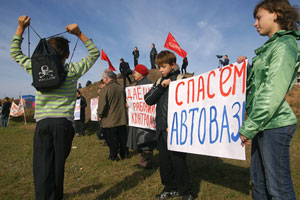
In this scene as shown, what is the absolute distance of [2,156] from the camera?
18.7 ft

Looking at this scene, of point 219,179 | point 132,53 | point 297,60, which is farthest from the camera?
point 132,53

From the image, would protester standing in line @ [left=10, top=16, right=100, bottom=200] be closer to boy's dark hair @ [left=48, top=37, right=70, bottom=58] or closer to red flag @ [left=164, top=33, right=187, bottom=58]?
boy's dark hair @ [left=48, top=37, right=70, bottom=58]

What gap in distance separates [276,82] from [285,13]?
1.95 ft

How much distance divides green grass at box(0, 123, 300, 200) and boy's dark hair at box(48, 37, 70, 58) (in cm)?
217

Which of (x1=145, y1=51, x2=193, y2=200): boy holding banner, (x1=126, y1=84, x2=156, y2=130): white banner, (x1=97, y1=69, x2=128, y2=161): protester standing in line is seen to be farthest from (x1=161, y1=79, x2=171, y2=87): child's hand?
(x1=97, y1=69, x2=128, y2=161): protester standing in line

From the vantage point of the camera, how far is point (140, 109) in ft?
14.8

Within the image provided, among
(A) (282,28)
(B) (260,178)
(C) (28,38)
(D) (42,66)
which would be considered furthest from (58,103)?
(A) (282,28)

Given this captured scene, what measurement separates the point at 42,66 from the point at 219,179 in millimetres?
3265

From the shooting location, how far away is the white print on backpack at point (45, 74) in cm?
187

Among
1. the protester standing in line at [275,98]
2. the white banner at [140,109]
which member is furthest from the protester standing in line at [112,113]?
the protester standing in line at [275,98]

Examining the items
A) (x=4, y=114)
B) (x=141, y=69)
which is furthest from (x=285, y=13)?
(x=4, y=114)

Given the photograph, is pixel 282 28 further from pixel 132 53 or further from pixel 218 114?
pixel 132 53

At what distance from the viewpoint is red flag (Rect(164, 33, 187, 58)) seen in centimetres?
1149

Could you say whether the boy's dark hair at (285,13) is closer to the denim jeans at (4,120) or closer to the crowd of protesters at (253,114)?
the crowd of protesters at (253,114)
